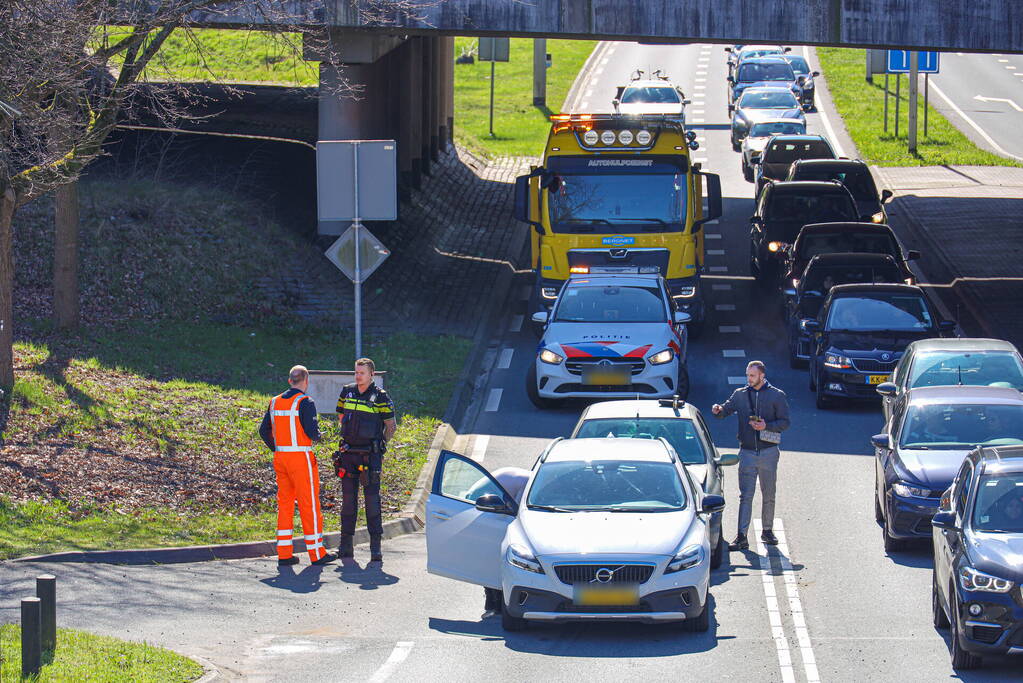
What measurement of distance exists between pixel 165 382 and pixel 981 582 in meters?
11.8

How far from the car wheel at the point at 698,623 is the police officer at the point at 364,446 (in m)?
3.42

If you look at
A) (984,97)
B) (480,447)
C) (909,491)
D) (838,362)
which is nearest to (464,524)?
(909,491)

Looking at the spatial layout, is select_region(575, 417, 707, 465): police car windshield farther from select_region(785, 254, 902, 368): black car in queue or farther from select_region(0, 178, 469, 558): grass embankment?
select_region(785, 254, 902, 368): black car in queue

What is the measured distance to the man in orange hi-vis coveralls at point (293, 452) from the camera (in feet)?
44.3

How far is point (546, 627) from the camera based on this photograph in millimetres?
11859

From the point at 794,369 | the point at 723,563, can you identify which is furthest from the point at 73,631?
the point at 794,369

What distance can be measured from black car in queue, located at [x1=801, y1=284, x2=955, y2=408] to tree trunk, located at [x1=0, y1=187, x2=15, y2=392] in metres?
10.1

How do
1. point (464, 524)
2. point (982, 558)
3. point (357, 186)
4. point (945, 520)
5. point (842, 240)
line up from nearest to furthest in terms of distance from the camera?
point (982, 558)
point (945, 520)
point (464, 524)
point (357, 186)
point (842, 240)

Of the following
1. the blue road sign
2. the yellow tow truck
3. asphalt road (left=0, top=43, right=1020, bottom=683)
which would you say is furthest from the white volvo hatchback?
the blue road sign

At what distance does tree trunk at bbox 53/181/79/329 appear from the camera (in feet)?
66.7

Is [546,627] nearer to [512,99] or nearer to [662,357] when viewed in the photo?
[662,357]

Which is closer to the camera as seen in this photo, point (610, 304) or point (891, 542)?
point (891, 542)

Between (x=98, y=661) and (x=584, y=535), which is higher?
(x=584, y=535)

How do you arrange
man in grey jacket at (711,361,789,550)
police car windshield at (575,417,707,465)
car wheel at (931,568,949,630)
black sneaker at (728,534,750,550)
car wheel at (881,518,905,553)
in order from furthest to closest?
1. man in grey jacket at (711,361,789,550)
2. black sneaker at (728,534,750,550)
3. police car windshield at (575,417,707,465)
4. car wheel at (881,518,905,553)
5. car wheel at (931,568,949,630)
